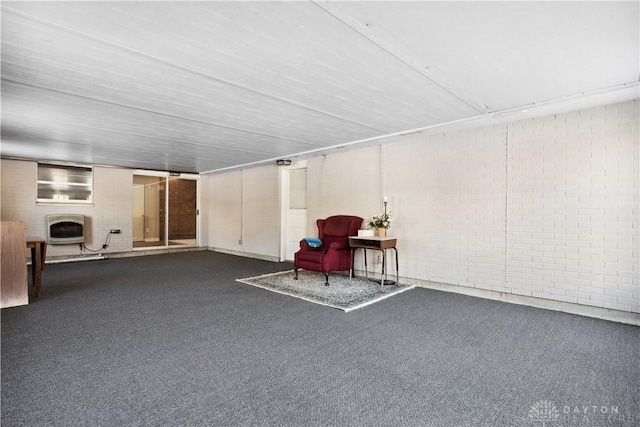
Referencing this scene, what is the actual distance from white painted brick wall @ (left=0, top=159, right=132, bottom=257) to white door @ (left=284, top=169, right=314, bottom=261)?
4.47 meters

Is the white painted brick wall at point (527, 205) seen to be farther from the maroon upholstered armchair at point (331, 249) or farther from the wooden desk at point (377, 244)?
the maroon upholstered armchair at point (331, 249)

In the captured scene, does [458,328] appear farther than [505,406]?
Yes

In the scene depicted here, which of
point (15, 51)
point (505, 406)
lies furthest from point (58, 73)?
point (505, 406)

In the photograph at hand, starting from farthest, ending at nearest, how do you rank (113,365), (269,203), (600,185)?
(269,203) → (600,185) → (113,365)

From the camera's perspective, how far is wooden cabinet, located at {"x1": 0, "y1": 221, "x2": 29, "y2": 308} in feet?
13.0

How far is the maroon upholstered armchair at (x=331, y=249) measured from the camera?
206 inches

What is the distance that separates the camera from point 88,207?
8227 mm

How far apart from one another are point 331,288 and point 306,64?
10.8 ft

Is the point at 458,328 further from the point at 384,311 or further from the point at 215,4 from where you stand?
the point at 215,4

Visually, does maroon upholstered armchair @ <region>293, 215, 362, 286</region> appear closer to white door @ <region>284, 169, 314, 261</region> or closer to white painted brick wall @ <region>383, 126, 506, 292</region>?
white painted brick wall @ <region>383, 126, 506, 292</region>

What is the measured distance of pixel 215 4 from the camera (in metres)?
1.95

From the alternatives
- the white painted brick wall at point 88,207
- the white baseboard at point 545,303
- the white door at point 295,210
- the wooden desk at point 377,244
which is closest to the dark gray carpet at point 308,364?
the white baseboard at point 545,303

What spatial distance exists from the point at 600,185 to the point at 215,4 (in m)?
4.27

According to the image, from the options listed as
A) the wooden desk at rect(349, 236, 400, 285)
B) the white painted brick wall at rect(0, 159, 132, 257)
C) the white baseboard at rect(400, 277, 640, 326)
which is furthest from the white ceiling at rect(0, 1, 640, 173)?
the white painted brick wall at rect(0, 159, 132, 257)
